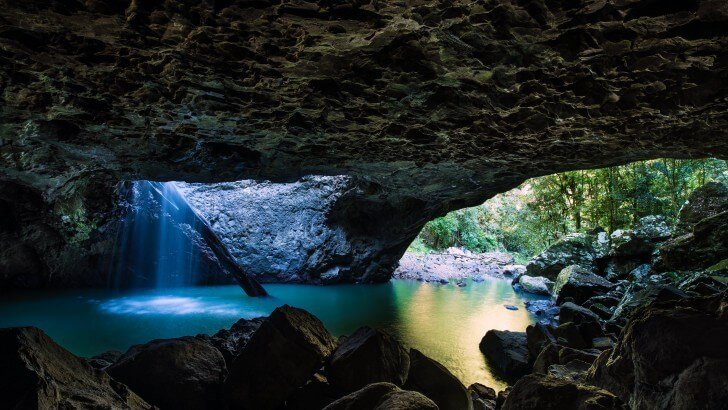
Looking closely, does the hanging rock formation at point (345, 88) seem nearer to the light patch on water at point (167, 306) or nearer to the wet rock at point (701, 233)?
the light patch on water at point (167, 306)

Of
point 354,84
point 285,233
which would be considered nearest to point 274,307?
point 285,233

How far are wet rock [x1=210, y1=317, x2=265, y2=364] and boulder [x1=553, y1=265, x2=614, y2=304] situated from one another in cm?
803

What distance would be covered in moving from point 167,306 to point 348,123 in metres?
6.68

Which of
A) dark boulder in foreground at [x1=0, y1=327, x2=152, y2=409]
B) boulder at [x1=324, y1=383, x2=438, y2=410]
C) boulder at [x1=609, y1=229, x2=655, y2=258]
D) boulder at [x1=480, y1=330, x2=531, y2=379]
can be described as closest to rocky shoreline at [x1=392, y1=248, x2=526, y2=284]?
boulder at [x1=609, y1=229, x2=655, y2=258]

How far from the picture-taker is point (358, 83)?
3867 mm

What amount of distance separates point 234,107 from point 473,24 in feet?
9.55

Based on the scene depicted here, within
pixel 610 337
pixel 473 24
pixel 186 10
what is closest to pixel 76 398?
pixel 186 10

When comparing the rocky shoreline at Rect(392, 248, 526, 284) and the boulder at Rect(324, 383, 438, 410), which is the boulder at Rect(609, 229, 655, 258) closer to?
the rocky shoreline at Rect(392, 248, 526, 284)

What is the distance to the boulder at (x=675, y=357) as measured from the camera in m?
1.77

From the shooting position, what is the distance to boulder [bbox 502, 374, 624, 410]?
6.97ft

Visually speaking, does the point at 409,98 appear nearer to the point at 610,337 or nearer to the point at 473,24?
the point at 473,24

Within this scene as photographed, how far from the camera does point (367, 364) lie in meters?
3.67

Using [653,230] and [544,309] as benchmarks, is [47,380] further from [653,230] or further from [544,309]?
[653,230]

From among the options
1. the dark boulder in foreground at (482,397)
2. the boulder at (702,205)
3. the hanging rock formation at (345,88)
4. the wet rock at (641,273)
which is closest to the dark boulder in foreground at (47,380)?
the hanging rock formation at (345,88)
